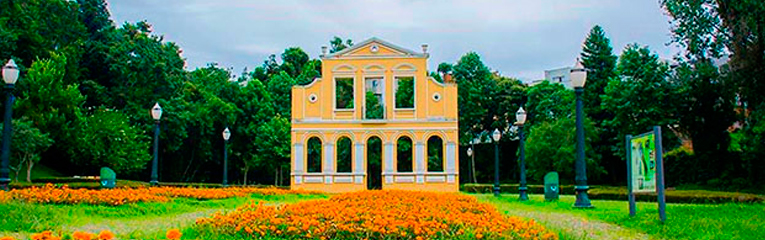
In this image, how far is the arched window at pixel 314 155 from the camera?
3781 cm

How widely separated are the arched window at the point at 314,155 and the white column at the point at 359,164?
7.93 m

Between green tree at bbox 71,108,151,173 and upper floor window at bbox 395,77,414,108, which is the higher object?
upper floor window at bbox 395,77,414,108

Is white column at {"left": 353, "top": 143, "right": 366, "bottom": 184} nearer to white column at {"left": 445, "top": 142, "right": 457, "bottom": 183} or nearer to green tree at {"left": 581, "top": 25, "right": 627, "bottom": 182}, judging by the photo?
white column at {"left": 445, "top": 142, "right": 457, "bottom": 183}

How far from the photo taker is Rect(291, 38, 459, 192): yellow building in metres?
29.6

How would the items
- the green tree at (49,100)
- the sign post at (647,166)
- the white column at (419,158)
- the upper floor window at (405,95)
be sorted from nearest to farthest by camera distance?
the sign post at (647,166)
the green tree at (49,100)
the white column at (419,158)
the upper floor window at (405,95)

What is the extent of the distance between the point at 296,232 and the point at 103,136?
2540 centimetres

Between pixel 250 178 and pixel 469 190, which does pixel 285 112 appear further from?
pixel 469 190

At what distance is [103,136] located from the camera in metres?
28.8

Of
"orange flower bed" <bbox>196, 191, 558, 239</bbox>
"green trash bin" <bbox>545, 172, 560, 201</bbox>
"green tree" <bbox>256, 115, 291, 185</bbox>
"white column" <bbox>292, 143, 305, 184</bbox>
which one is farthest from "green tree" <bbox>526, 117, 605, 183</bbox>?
"orange flower bed" <bbox>196, 191, 558, 239</bbox>

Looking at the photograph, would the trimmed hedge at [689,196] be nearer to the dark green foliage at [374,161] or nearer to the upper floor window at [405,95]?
the dark green foliage at [374,161]

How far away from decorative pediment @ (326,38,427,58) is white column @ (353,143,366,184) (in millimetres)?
4181

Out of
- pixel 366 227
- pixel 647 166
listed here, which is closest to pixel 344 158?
pixel 647 166

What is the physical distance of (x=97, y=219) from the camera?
29.0ft

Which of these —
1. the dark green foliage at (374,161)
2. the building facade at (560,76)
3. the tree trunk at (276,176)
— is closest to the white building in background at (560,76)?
the building facade at (560,76)
